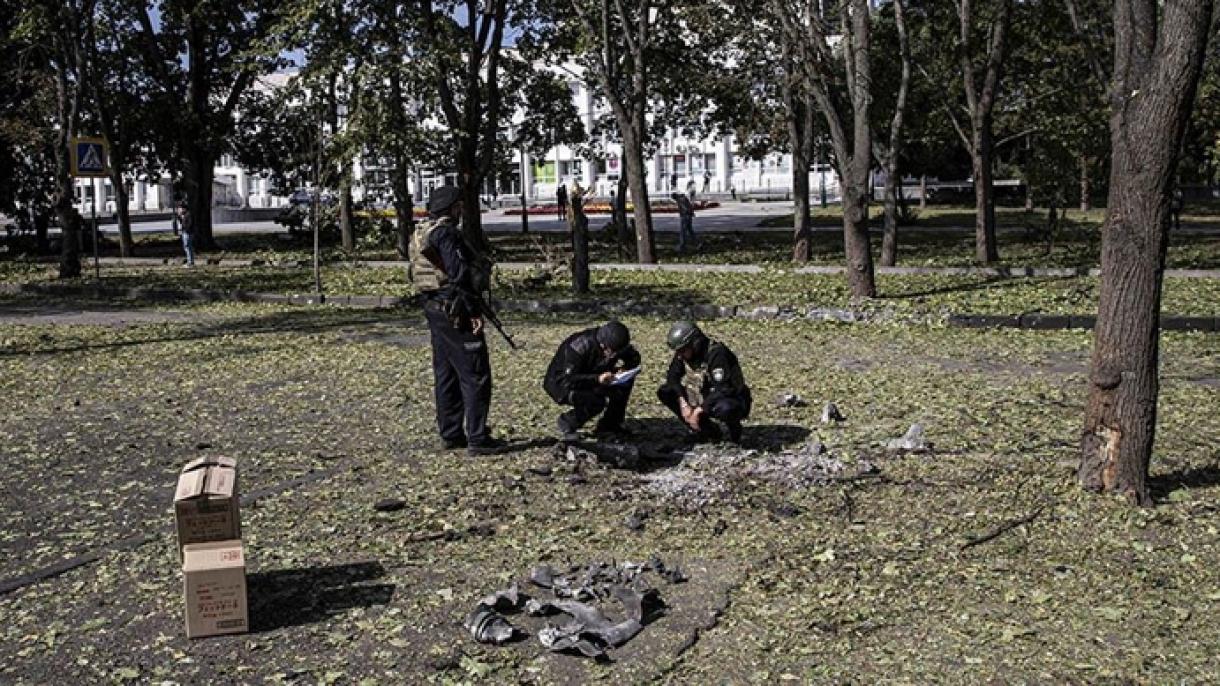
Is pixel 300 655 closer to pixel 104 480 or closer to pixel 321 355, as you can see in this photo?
pixel 104 480

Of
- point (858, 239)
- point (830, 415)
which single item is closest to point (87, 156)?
point (858, 239)

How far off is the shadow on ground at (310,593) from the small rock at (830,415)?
427cm

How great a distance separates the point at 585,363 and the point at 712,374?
881 mm

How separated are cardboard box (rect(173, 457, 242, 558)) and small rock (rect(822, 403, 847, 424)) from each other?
5.09 meters

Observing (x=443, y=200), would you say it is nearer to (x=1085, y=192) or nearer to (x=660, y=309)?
(x=660, y=309)

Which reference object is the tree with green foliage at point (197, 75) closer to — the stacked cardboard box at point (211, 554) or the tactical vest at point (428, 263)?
the tactical vest at point (428, 263)

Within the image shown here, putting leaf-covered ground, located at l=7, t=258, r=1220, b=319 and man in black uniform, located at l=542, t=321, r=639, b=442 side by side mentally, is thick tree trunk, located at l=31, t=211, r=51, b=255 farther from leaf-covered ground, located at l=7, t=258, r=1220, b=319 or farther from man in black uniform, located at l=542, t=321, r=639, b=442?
man in black uniform, located at l=542, t=321, r=639, b=442

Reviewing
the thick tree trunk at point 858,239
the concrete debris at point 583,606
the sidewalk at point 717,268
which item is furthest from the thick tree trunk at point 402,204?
the concrete debris at point 583,606

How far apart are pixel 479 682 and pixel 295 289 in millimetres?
17839

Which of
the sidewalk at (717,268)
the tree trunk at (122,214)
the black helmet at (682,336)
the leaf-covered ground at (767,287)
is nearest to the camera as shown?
the black helmet at (682,336)

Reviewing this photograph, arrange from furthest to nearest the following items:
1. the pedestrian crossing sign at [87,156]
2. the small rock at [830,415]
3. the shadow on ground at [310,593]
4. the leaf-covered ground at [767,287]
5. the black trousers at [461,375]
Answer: the pedestrian crossing sign at [87,156] < the leaf-covered ground at [767,287] < the small rock at [830,415] < the black trousers at [461,375] < the shadow on ground at [310,593]

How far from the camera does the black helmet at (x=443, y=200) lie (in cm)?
866

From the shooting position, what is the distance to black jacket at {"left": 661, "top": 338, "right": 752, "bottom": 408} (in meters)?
8.48

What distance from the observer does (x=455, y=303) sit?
28.0 ft
